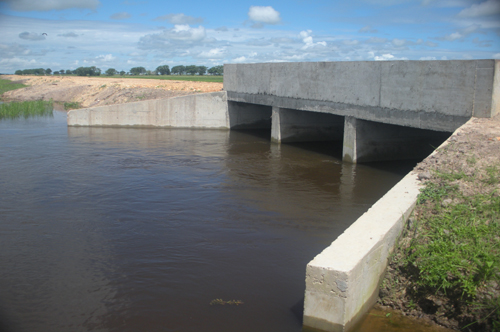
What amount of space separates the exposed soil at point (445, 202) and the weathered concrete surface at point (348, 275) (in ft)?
0.72

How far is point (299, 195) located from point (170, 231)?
3805 mm

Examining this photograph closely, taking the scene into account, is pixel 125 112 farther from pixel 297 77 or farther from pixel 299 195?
pixel 299 195

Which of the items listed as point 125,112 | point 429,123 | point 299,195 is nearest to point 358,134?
point 429,123

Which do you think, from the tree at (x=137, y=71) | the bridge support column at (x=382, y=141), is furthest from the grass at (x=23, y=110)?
the tree at (x=137, y=71)

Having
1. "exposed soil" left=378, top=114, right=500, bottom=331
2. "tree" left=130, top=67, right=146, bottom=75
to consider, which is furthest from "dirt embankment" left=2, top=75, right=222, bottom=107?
"tree" left=130, top=67, right=146, bottom=75

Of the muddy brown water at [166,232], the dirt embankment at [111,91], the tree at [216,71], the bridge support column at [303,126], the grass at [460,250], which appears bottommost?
the muddy brown water at [166,232]

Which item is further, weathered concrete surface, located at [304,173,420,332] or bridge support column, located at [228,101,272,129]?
bridge support column, located at [228,101,272,129]

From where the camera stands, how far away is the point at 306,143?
18453 mm

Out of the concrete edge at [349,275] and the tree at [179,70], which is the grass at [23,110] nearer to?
the concrete edge at [349,275]

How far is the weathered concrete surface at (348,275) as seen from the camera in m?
4.87

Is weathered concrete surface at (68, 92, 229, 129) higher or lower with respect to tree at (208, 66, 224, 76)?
lower

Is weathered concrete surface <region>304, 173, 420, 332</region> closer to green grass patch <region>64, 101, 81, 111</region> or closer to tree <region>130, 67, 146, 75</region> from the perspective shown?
green grass patch <region>64, 101, 81, 111</region>

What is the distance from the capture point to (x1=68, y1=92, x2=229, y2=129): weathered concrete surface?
21781mm

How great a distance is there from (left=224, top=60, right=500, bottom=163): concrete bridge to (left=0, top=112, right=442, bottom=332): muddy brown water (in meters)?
1.28
